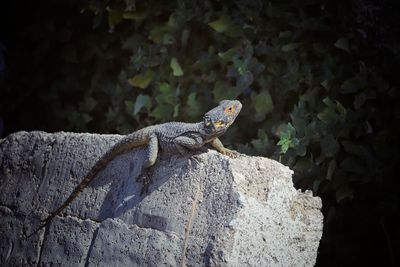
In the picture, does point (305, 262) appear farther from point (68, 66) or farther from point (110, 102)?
point (68, 66)

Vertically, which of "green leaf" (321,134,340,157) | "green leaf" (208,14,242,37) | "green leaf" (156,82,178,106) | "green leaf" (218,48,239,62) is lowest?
"green leaf" (321,134,340,157)

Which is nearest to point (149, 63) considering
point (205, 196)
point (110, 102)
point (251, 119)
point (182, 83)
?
point (182, 83)

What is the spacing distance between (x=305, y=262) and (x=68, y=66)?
384cm

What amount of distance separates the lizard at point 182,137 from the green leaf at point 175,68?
4.57ft

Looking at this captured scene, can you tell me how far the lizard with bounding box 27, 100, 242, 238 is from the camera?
9.43 ft

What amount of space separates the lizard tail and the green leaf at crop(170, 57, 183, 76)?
1394mm

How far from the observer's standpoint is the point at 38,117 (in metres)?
5.85

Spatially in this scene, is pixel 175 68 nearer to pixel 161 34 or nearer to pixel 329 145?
pixel 161 34

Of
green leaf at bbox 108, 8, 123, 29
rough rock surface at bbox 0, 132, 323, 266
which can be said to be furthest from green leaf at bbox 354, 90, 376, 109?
green leaf at bbox 108, 8, 123, 29

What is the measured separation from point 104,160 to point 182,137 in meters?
0.67

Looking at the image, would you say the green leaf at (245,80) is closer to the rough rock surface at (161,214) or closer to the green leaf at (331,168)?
the green leaf at (331,168)

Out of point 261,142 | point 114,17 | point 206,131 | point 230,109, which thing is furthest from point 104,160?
point 114,17

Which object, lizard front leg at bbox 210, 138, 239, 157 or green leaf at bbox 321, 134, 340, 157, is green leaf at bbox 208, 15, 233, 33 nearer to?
green leaf at bbox 321, 134, 340, 157

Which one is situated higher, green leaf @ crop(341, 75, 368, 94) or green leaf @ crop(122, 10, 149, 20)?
green leaf @ crop(122, 10, 149, 20)
